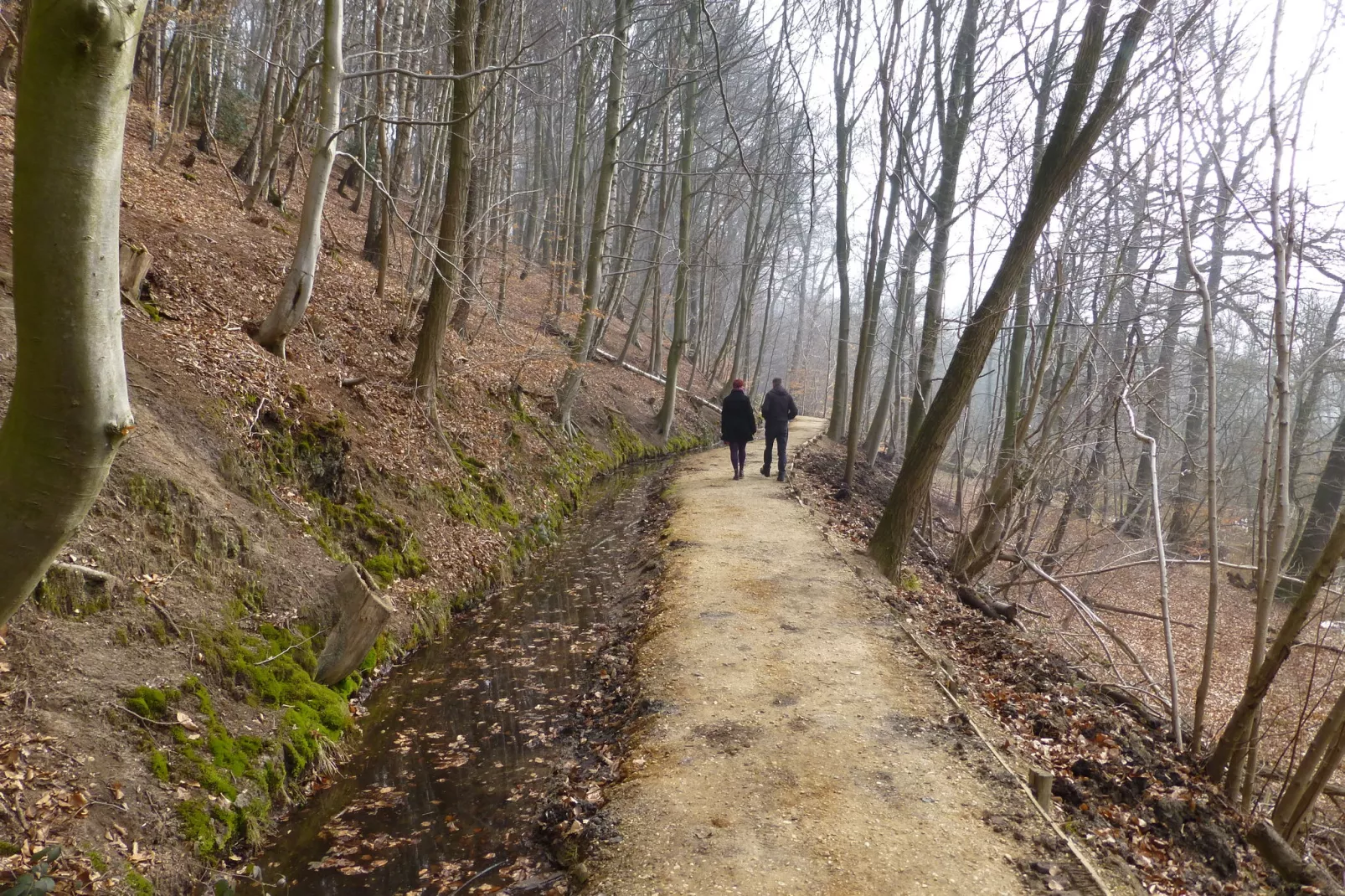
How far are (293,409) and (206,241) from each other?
11.0ft

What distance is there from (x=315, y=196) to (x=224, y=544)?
421 centimetres

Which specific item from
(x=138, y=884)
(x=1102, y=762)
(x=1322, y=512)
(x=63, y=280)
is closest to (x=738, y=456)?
(x=1102, y=762)

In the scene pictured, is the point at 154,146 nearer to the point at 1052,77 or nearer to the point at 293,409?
the point at 293,409

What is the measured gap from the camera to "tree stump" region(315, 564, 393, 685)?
18.7 feet

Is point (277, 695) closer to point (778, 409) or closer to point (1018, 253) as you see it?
point (1018, 253)

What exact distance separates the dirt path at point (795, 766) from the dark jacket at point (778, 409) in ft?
17.9

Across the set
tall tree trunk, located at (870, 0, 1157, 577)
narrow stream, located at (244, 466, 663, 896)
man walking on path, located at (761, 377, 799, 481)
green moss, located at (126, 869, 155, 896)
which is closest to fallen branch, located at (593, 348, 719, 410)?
man walking on path, located at (761, 377, 799, 481)

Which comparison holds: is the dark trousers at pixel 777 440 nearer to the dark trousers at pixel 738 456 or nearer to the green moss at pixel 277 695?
the dark trousers at pixel 738 456

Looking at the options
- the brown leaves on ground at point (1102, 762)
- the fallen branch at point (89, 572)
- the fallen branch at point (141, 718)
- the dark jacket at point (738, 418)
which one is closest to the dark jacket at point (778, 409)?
the dark jacket at point (738, 418)

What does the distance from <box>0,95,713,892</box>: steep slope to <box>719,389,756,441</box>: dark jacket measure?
3.47m

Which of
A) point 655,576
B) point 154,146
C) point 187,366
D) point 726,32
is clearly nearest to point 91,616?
point 187,366

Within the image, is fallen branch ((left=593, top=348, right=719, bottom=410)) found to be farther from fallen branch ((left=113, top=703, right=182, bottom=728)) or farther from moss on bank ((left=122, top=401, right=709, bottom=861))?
fallen branch ((left=113, top=703, right=182, bottom=728))

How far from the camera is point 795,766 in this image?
4.75 m

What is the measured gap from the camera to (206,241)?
913 centimetres
